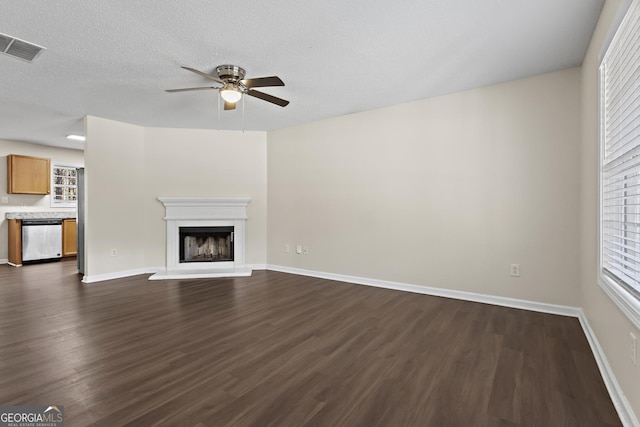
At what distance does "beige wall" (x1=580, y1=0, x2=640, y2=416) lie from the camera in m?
1.51

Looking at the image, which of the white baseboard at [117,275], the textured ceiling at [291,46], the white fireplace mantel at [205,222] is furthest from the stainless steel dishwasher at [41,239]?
the white fireplace mantel at [205,222]

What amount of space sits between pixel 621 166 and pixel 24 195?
895 centimetres

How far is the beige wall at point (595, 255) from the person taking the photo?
1.51m

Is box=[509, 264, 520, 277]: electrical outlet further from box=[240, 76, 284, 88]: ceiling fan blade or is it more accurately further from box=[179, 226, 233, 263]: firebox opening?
box=[179, 226, 233, 263]: firebox opening

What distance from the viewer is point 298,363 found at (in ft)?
6.53

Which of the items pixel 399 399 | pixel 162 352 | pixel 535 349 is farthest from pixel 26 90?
pixel 535 349

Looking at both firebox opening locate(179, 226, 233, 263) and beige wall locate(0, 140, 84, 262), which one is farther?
beige wall locate(0, 140, 84, 262)

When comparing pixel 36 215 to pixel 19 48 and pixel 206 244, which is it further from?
pixel 19 48

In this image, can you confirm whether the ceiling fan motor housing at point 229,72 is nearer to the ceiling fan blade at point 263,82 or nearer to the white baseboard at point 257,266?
the ceiling fan blade at point 263,82

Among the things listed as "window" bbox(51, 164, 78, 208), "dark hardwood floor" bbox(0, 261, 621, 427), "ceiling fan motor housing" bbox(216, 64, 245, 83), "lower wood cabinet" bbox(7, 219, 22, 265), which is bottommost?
"dark hardwood floor" bbox(0, 261, 621, 427)

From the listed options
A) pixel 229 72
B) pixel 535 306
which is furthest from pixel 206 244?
pixel 535 306

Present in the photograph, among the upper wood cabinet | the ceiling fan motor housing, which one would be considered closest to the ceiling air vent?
the ceiling fan motor housing

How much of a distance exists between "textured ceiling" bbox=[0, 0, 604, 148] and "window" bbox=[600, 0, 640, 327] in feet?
1.94

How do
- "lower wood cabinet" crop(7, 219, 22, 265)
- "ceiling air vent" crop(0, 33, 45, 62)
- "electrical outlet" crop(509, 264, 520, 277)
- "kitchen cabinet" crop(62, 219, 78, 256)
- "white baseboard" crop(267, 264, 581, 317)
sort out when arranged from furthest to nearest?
"kitchen cabinet" crop(62, 219, 78, 256) < "lower wood cabinet" crop(7, 219, 22, 265) < "electrical outlet" crop(509, 264, 520, 277) < "white baseboard" crop(267, 264, 581, 317) < "ceiling air vent" crop(0, 33, 45, 62)
